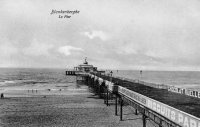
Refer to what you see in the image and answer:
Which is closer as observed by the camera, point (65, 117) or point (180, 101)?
point (180, 101)

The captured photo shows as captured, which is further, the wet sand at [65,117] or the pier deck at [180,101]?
A: the wet sand at [65,117]

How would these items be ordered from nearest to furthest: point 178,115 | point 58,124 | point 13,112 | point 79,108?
point 178,115
point 58,124
point 13,112
point 79,108

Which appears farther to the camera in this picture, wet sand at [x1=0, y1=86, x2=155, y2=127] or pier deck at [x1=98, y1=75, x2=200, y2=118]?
wet sand at [x1=0, y1=86, x2=155, y2=127]

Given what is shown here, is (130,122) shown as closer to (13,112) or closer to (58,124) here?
(58,124)

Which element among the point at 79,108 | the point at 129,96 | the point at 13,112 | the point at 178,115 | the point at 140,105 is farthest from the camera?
the point at 79,108

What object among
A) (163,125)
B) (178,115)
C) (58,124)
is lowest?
(58,124)

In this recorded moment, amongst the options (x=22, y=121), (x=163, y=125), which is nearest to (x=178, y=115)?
(x=163, y=125)

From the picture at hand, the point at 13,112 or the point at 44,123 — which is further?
the point at 13,112

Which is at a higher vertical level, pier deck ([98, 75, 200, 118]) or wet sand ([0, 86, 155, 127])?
pier deck ([98, 75, 200, 118])

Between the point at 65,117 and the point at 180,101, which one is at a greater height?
the point at 180,101

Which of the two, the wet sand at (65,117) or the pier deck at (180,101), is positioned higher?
the pier deck at (180,101)

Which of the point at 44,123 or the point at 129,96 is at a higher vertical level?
the point at 129,96
